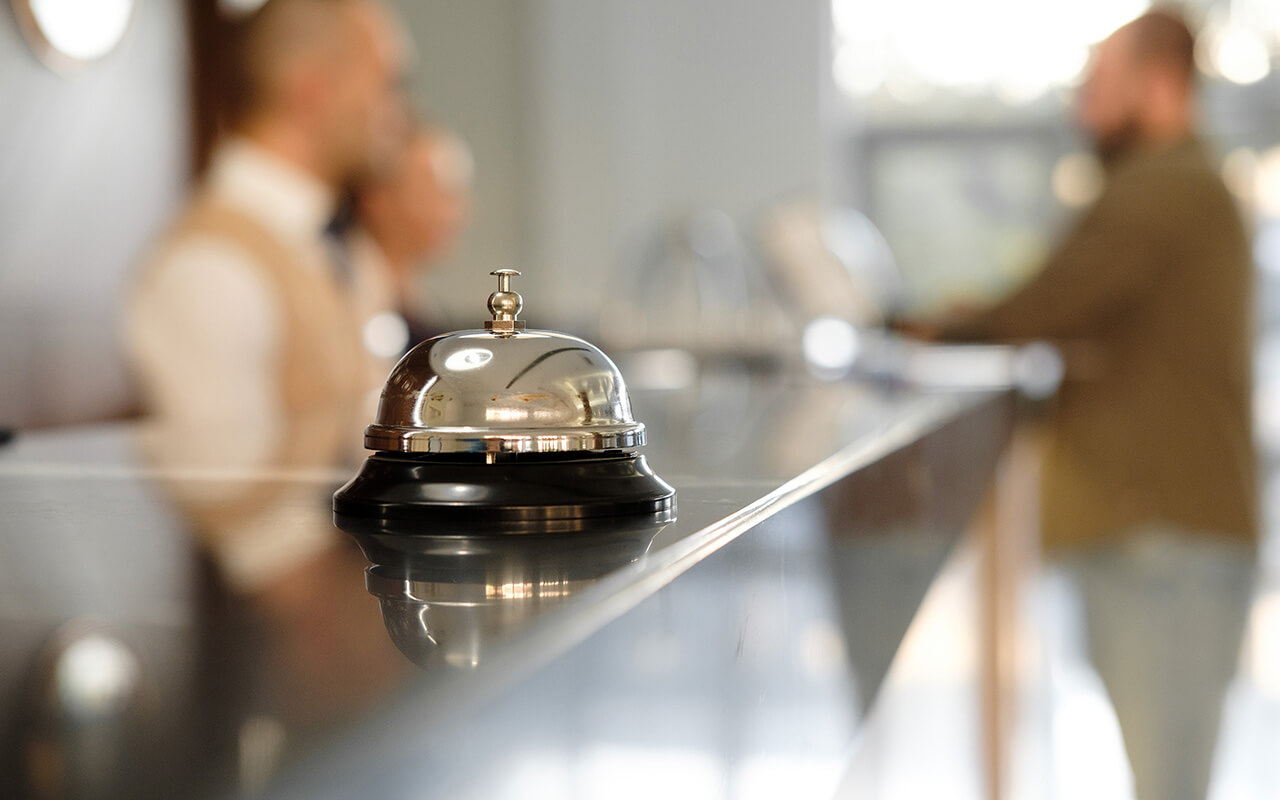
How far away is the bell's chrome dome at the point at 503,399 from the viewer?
0.41 meters

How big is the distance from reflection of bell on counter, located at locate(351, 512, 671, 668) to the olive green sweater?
1920 mm

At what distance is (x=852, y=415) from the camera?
981 mm

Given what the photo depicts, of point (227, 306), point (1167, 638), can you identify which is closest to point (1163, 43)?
point (1167, 638)

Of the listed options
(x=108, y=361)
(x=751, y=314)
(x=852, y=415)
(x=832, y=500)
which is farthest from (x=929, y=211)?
(x=832, y=500)

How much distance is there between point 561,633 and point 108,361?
3.34m

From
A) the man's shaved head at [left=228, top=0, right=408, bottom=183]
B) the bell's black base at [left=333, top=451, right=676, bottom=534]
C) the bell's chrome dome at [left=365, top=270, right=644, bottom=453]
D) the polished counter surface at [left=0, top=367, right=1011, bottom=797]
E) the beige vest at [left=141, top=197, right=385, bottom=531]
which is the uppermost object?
the man's shaved head at [left=228, top=0, right=408, bottom=183]

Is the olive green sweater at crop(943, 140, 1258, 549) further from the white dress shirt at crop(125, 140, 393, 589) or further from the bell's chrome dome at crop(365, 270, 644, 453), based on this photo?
the bell's chrome dome at crop(365, 270, 644, 453)

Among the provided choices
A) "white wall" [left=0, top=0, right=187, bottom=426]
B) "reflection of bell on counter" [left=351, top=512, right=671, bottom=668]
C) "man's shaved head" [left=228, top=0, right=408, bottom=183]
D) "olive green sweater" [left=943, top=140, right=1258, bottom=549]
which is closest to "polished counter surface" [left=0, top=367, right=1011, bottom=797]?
"reflection of bell on counter" [left=351, top=512, right=671, bottom=668]

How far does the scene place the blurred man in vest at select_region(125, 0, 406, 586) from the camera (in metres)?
1.58

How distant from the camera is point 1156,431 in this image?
2.14 metres

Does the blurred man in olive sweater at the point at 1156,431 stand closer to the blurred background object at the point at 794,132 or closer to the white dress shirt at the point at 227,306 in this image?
the white dress shirt at the point at 227,306

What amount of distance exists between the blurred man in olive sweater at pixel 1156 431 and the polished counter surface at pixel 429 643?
5.25ft

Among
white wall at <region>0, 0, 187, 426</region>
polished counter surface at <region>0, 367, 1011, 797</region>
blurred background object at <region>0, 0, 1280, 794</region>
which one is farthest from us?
blurred background object at <region>0, 0, 1280, 794</region>

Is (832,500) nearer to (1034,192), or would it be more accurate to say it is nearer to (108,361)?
(108,361)
